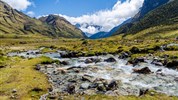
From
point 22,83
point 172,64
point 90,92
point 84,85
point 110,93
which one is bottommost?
point 110,93

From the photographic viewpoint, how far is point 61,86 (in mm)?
55750

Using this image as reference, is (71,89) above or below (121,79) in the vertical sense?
above

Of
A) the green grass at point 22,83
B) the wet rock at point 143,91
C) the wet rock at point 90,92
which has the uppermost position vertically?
the green grass at point 22,83

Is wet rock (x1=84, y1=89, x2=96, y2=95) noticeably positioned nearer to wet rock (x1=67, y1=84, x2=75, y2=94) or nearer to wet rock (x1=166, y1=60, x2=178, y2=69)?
wet rock (x1=67, y1=84, x2=75, y2=94)

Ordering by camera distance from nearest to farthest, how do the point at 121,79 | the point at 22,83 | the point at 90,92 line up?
the point at 90,92 < the point at 22,83 < the point at 121,79

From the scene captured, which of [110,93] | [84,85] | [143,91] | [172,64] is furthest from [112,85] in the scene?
[172,64]

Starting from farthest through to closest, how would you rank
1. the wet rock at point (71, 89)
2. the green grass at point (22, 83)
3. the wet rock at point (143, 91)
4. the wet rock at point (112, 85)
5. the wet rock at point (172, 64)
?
the wet rock at point (172, 64) → the wet rock at point (112, 85) → the green grass at point (22, 83) → the wet rock at point (71, 89) → the wet rock at point (143, 91)

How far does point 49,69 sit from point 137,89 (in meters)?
36.3

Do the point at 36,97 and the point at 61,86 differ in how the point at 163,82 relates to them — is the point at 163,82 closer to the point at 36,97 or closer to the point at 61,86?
the point at 61,86

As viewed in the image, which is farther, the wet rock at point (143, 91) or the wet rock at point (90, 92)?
the wet rock at point (90, 92)

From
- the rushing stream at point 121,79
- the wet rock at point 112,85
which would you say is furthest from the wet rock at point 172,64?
the wet rock at point 112,85

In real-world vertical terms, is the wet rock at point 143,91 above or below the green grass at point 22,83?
below

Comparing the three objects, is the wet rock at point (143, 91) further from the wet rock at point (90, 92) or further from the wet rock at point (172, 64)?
the wet rock at point (172, 64)

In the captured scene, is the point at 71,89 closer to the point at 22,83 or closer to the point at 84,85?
the point at 84,85
